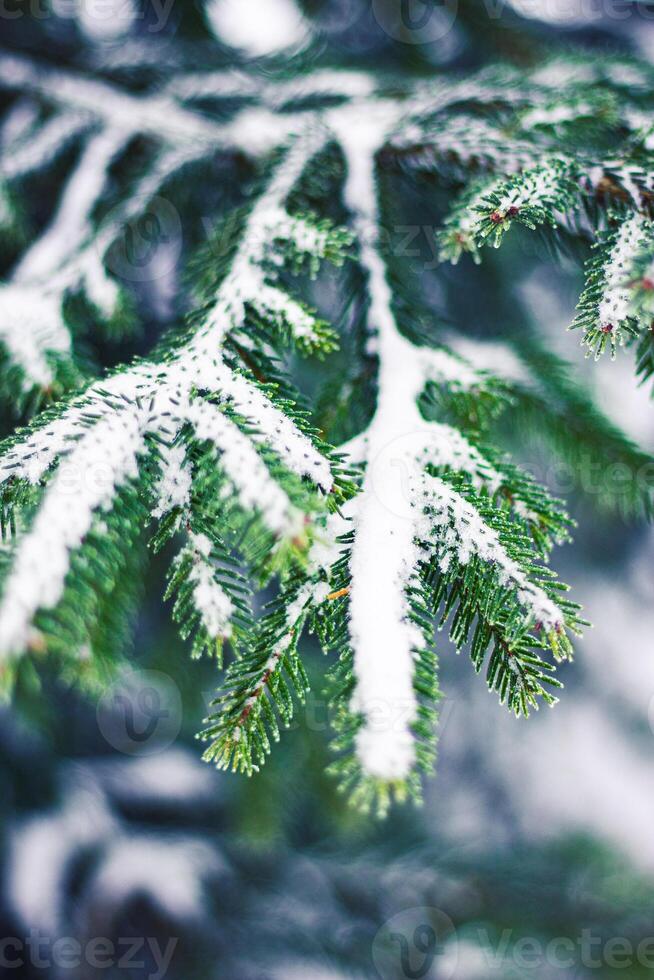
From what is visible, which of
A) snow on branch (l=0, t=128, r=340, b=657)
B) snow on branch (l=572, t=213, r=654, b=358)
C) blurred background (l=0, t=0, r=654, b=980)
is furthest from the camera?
blurred background (l=0, t=0, r=654, b=980)

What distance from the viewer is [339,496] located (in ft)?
2.11

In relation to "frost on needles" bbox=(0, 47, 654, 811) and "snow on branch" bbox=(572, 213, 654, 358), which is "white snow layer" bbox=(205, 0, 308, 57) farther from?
"snow on branch" bbox=(572, 213, 654, 358)

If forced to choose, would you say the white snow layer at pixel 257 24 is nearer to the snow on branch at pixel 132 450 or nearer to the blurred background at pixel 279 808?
the blurred background at pixel 279 808

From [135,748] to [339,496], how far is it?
2.41 meters

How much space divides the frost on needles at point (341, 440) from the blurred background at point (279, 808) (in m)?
0.44

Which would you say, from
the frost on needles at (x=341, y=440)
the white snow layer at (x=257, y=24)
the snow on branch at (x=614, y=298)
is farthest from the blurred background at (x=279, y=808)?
the snow on branch at (x=614, y=298)

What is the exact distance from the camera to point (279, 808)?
2.00 metres

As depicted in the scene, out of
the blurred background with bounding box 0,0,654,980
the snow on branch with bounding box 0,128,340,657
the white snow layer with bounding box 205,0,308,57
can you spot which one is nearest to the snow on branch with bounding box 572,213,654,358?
the snow on branch with bounding box 0,128,340,657

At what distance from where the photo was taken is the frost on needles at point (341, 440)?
1.86 ft

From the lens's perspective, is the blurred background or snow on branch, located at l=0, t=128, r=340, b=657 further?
the blurred background

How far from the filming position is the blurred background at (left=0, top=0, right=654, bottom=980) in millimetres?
1755

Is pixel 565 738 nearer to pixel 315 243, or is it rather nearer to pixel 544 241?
pixel 544 241

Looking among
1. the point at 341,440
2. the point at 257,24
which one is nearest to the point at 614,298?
the point at 341,440

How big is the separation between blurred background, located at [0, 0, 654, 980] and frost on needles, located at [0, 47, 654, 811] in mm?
436
